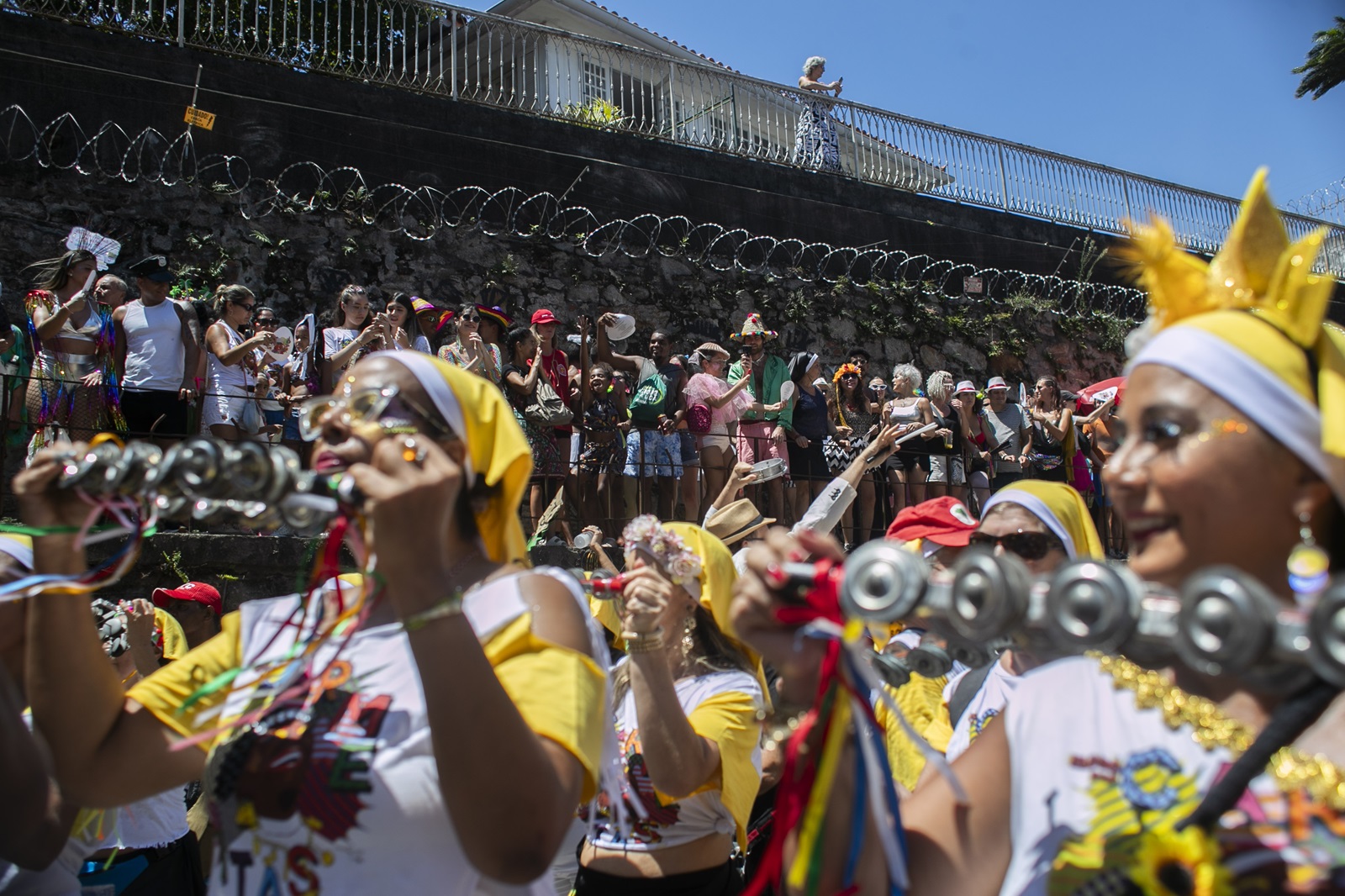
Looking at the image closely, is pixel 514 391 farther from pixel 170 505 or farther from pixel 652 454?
pixel 170 505

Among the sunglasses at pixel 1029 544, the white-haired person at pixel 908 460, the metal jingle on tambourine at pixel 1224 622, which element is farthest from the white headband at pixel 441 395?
the white-haired person at pixel 908 460

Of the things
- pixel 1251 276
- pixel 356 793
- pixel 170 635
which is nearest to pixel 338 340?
pixel 170 635

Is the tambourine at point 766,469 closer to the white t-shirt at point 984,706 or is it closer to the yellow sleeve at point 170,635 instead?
the yellow sleeve at point 170,635

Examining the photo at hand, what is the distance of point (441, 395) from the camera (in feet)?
6.64

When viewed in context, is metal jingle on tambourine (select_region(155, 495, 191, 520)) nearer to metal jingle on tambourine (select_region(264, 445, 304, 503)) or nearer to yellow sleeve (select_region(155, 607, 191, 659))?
metal jingle on tambourine (select_region(264, 445, 304, 503))

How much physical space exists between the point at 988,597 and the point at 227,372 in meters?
7.31

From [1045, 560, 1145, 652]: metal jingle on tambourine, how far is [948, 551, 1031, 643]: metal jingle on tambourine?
0.04 m

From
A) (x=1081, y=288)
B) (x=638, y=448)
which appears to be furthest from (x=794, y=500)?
(x=1081, y=288)

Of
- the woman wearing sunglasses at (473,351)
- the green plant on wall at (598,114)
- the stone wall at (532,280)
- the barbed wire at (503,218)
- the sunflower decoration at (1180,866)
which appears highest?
the green plant on wall at (598,114)

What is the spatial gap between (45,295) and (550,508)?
361 cm

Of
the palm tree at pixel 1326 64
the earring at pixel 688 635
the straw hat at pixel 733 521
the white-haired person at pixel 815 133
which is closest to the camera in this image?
the earring at pixel 688 635

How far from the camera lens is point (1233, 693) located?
1.62m

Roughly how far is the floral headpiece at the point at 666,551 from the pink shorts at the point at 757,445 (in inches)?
212

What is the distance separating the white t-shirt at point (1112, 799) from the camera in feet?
4.55
